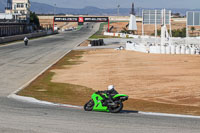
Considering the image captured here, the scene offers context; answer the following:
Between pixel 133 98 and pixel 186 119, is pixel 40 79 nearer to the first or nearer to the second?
pixel 133 98

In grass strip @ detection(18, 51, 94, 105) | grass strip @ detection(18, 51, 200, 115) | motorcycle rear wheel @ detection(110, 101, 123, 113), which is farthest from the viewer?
grass strip @ detection(18, 51, 94, 105)

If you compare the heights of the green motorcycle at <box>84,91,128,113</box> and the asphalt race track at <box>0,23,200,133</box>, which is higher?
the green motorcycle at <box>84,91,128,113</box>

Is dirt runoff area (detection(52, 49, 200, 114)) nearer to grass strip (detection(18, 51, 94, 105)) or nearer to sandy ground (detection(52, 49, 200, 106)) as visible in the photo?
sandy ground (detection(52, 49, 200, 106))

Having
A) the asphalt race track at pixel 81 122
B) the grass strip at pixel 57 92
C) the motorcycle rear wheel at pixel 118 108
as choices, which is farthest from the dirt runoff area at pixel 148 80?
the asphalt race track at pixel 81 122

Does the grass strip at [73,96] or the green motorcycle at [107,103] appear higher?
the green motorcycle at [107,103]

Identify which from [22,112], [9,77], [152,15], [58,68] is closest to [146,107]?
[22,112]

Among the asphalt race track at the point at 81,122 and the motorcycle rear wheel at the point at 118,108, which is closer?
the asphalt race track at the point at 81,122

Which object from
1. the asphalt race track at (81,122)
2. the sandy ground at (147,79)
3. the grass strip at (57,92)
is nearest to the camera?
the asphalt race track at (81,122)

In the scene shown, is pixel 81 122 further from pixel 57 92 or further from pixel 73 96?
pixel 57 92

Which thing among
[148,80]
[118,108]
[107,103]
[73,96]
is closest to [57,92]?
[73,96]

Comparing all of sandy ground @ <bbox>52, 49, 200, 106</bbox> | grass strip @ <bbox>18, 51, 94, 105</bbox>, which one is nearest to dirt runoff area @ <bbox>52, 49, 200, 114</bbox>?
sandy ground @ <bbox>52, 49, 200, 106</bbox>

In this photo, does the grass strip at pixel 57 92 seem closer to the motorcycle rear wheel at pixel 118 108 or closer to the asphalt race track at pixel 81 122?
the asphalt race track at pixel 81 122

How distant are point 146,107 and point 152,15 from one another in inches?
1816

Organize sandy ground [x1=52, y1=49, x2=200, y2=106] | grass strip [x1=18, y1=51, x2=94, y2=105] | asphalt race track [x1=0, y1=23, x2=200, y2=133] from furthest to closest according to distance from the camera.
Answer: sandy ground [x1=52, y1=49, x2=200, y2=106], grass strip [x1=18, y1=51, x2=94, y2=105], asphalt race track [x1=0, y1=23, x2=200, y2=133]
